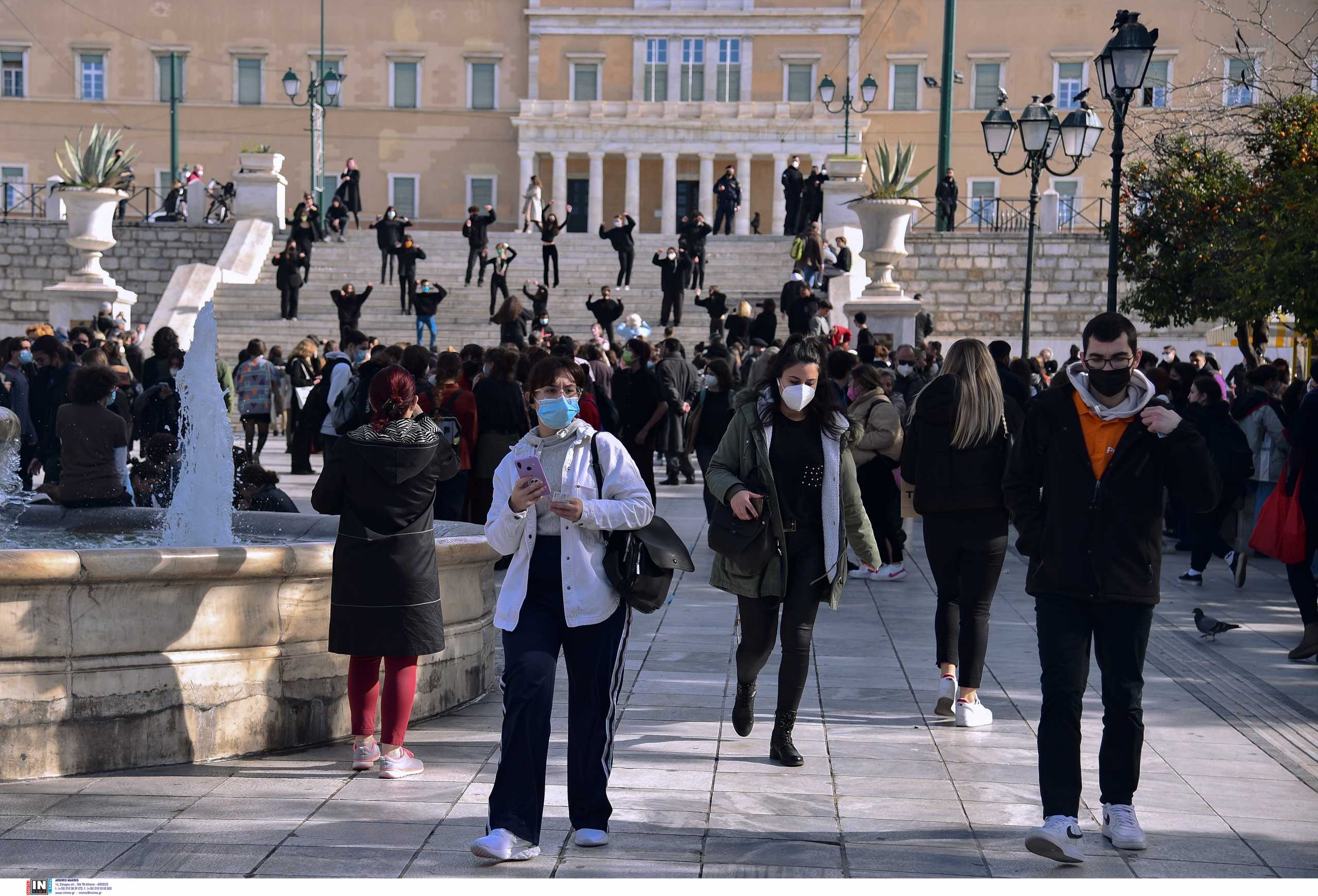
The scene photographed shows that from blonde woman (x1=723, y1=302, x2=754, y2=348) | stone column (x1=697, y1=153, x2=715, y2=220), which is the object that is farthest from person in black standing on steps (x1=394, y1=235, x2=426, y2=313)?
stone column (x1=697, y1=153, x2=715, y2=220)

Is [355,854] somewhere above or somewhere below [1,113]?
below

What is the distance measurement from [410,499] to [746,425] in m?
1.35

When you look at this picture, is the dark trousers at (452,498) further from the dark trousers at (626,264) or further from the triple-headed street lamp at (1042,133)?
the dark trousers at (626,264)

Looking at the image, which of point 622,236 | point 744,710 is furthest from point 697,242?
point 744,710

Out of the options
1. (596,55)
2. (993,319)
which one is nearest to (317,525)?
(993,319)

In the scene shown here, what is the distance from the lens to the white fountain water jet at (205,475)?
8070 mm

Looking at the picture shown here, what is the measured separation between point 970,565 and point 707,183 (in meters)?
49.4

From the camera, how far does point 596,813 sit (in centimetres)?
506

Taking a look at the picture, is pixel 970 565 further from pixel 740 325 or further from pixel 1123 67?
pixel 740 325

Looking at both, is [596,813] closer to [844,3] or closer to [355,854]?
[355,854]

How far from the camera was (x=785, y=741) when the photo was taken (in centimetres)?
623

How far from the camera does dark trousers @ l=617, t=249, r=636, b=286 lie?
29.6 meters

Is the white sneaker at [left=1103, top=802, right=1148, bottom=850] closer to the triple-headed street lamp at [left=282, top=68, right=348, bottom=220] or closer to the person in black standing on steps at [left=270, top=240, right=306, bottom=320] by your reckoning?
the person in black standing on steps at [left=270, top=240, right=306, bottom=320]

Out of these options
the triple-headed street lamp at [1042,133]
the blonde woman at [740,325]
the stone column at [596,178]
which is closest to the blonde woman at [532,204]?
the stone column at [596,178]
